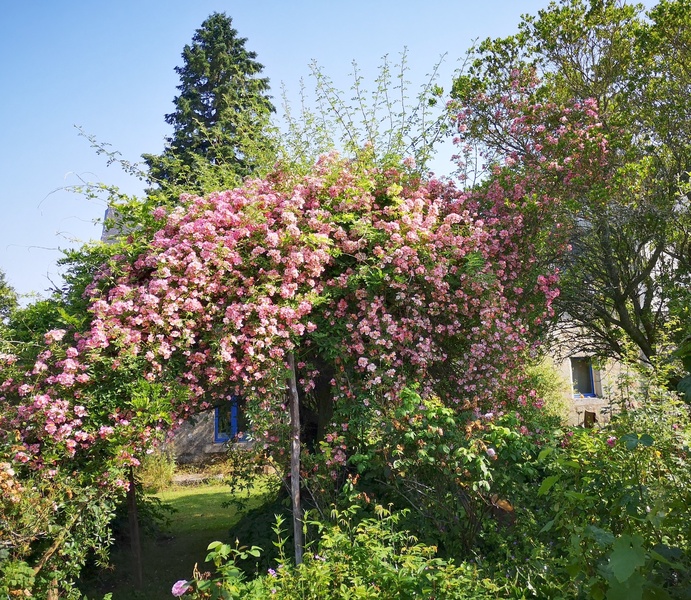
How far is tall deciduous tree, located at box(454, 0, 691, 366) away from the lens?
883 centimetres

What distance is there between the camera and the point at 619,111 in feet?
29.1

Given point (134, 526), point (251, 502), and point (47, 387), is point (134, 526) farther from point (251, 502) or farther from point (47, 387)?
point (251, 502)

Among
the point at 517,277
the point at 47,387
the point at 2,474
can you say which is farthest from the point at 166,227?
the point at 517,277

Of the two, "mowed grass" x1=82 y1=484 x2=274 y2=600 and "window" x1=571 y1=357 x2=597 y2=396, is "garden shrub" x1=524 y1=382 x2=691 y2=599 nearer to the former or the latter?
"mowed grass" x1=82 y1=484 x2=274 y2=600

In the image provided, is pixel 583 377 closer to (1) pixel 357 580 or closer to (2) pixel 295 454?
(2) pixel 295 454

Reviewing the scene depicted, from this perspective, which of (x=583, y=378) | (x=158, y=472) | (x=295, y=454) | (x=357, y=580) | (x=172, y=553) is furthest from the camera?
(x=583, y=378)

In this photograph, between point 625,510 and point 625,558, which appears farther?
point 625,510

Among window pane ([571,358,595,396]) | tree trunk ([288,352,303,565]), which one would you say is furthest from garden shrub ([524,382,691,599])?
window pane ([571,358,595,396])

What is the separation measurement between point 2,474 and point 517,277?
16.8 ft

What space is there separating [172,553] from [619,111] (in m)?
8.37

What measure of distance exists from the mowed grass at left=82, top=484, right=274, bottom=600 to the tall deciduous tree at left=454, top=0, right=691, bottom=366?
230 inches

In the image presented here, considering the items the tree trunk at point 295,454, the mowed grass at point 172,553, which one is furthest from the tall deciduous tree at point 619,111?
the mowed grass at point 172,553

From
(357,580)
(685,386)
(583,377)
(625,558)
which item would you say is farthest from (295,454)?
(583,377)

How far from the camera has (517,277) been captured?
6770 mm
